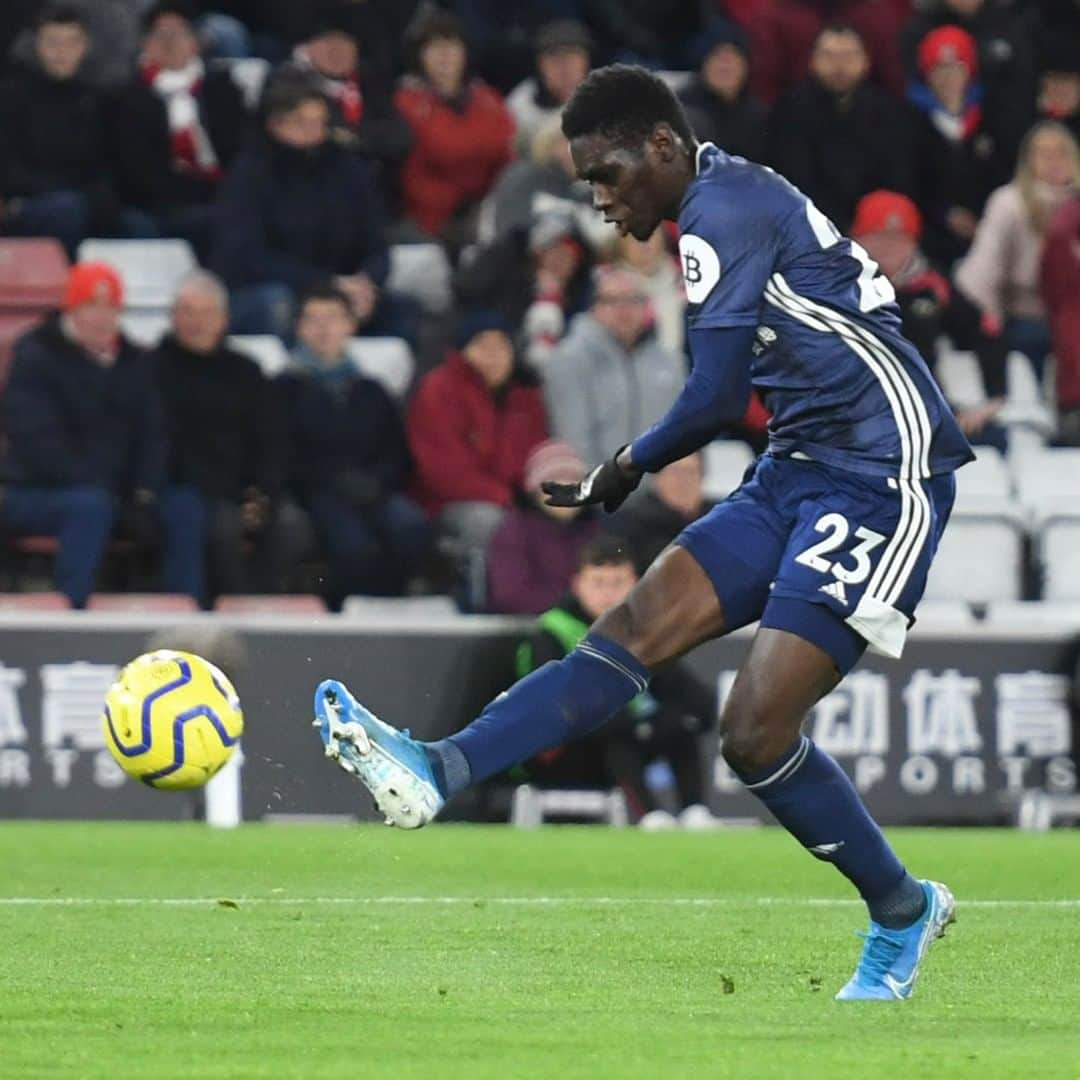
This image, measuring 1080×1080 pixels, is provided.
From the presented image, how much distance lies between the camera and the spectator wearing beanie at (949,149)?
16.8 meters

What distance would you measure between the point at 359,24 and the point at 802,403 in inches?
396

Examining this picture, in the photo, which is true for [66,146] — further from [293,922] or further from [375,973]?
[375,973]

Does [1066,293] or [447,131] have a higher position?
[447,131]

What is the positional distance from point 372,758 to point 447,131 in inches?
398

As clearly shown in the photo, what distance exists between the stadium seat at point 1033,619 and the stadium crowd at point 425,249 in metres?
1.45

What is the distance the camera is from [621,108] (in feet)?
22.2

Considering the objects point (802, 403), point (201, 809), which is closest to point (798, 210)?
point (802, 403)

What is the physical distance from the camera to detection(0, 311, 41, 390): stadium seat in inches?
566

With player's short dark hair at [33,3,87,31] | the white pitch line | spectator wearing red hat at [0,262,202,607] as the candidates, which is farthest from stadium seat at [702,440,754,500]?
the white pitch line

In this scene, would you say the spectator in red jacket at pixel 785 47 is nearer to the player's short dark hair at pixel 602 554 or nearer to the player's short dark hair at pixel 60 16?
the player's short dark hair at pixel 60 16

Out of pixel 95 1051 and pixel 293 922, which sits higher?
pixel 95 1051

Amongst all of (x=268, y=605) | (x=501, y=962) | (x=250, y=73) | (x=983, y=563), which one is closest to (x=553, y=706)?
(x=501, y=962)

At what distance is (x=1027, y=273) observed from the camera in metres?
16.0

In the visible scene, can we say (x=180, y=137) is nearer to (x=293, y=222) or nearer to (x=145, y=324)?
(x=293, y=222)
